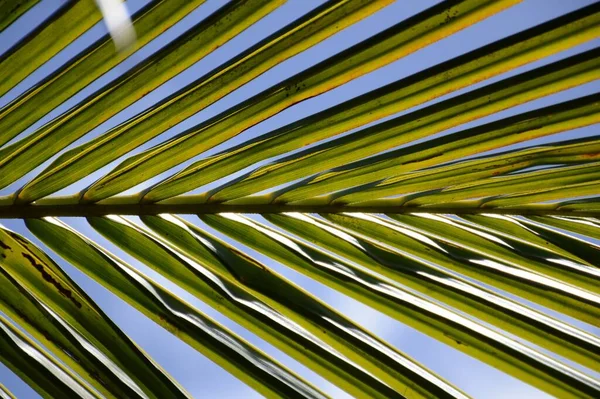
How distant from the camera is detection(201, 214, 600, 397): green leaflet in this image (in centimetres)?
120

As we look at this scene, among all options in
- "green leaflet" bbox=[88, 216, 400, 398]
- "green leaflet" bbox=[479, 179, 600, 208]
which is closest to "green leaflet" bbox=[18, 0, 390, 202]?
"green leaflet" bbox=[88, 216, 400, 398]

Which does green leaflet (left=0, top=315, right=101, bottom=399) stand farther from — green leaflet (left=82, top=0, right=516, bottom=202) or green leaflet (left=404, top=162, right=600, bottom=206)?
green leaflet (left=404, top=162, right=600, bottom=206)

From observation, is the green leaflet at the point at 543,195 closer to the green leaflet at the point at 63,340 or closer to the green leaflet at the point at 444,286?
the green leaflet at the point at 444,286

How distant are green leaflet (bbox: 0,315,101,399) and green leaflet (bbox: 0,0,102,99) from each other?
57 cm

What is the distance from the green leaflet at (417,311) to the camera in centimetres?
120

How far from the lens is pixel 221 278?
1301 mm

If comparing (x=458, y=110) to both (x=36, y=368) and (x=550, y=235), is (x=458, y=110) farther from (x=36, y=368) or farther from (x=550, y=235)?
(x=36, y=368)

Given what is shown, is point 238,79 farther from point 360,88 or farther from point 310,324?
point 310,324

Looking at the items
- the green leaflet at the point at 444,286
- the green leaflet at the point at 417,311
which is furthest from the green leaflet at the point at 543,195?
the green leaflet at the point at 417,311

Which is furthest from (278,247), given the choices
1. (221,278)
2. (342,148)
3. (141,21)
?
(141,21)

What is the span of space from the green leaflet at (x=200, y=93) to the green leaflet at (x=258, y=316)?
9.8 inches

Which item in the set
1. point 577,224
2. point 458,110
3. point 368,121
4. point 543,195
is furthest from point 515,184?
point 368,121

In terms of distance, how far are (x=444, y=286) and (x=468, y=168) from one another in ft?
1.11

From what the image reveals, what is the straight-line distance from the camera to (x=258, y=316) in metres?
1.24
